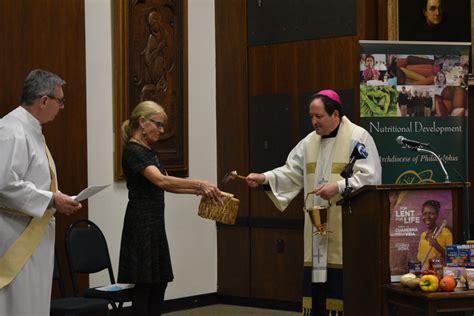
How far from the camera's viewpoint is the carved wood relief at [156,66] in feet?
25.4

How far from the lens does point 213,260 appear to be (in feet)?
29.0

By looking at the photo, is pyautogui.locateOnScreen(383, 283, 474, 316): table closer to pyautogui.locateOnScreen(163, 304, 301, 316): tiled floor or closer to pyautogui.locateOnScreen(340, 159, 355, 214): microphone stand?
pyautogui.locateOnScreen(340, 159, 355, 214): microphone stand

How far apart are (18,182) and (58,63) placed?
7.15ft

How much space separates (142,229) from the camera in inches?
239

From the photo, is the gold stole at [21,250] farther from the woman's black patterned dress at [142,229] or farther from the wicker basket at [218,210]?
the wicker basket at [218,210]

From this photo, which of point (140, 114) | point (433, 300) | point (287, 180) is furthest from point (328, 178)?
point (433, 300)

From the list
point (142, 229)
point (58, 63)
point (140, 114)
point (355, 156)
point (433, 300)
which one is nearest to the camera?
point (433, 300)

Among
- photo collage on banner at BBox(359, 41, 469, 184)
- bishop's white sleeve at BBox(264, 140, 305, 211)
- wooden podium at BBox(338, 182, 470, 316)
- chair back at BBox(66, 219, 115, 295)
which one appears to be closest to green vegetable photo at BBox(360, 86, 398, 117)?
photo collage on banner at BBox(359, 41, 469, 184)

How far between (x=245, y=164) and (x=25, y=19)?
2.78m

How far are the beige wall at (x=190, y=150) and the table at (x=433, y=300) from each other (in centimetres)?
333

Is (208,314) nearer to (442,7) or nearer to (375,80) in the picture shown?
(375,80)

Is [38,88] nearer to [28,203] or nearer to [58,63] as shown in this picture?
[28,203]

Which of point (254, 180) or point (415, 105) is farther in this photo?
point (415, 105)

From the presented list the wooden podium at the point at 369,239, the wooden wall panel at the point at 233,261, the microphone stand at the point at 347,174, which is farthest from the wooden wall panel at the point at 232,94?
the wooden podium at the point at 369,239
